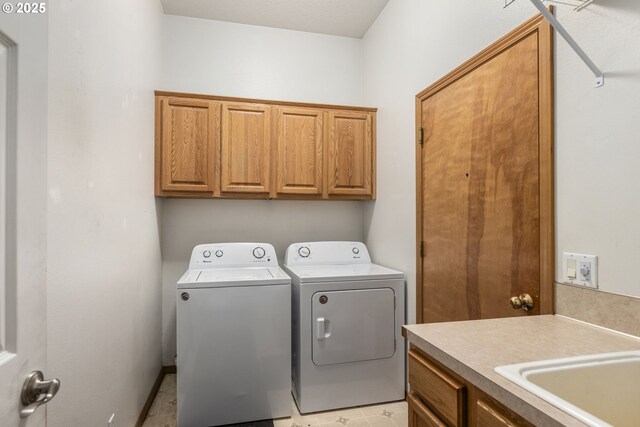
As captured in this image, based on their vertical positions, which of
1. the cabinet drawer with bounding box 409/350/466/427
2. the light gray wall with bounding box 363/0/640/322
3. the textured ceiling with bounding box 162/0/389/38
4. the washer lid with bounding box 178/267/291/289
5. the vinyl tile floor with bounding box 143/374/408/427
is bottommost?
the vinyl tile floor with bounding box 143/374/408/427

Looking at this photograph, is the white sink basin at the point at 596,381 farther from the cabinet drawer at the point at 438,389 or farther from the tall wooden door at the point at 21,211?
the tall wooden door at the point at 21,211

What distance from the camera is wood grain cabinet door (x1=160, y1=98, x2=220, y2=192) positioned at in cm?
244

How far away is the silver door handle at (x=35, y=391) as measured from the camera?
629mm

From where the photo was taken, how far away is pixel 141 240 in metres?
2.05

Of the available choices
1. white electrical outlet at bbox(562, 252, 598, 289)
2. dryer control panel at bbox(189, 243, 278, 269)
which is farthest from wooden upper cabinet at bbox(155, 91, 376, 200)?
white electrical outlet at bbox(562, 252, 598, 289)

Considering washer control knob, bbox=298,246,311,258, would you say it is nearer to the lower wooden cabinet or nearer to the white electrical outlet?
the lower wooden cabinet

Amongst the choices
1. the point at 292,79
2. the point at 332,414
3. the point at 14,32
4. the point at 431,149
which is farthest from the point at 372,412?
the point at 292,79

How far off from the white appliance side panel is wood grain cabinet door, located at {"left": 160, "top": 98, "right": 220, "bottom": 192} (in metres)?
0.87

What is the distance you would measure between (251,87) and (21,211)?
2.51m

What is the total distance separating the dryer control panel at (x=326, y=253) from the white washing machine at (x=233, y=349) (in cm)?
53

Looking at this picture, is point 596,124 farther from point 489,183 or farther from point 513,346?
point 513,346

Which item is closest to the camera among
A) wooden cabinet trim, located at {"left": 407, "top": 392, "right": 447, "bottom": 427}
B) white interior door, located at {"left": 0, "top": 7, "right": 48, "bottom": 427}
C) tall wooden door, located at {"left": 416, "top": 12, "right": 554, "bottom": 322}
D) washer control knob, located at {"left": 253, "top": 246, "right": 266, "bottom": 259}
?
white interior door, located at {"left": 0, "top": 7, "right": 48, "bottom": 427}

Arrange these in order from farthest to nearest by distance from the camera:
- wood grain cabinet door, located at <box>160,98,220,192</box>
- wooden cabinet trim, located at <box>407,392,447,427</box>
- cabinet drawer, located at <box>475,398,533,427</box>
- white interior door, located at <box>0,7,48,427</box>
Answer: wood grain cabinet door, located at <box>160,98,220,192</box>, wooden cabinet trim, located at <box>407,392,447,427</box>, cabinet drawer, located at <box>475,398,533,427</box>, white interior door, located at <box>0,7,48,427</box>

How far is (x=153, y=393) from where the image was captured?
233cm
